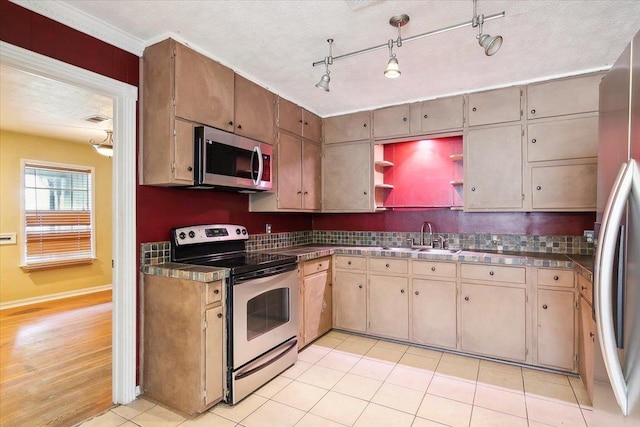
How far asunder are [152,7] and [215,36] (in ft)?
1.40

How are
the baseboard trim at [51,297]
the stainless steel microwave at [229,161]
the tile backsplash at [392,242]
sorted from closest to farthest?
the stainless steel microwave at [229,161]
the tile backsplash at [392,242]
the baseboard trim at [51,297]

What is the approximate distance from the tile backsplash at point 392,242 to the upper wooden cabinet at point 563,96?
1.17 metres

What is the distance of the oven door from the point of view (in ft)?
7.46

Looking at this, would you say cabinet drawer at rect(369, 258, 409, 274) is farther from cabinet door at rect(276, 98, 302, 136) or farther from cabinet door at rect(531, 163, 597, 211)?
cabinet door at rect(276, 98, 302, 136)

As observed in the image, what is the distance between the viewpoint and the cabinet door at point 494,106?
304cm

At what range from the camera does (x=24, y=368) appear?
2.82 m

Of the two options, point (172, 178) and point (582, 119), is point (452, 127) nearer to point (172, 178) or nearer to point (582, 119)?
point (582, 119)

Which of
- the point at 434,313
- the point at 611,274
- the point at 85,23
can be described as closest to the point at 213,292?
the point at 85,23

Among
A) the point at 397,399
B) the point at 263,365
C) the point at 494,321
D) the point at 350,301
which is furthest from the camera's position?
the point at 350,301

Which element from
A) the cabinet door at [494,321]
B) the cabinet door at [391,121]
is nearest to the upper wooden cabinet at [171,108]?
the cabinet door at [391,121]

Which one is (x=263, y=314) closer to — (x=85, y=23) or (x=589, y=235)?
(x=85, y=23)

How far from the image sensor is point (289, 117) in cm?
346

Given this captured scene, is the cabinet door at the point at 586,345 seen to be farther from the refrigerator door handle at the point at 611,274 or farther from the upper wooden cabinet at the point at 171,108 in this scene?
the upper wooden cabinet at the point at 171,108

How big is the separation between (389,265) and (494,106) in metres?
1.86
